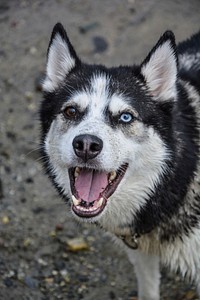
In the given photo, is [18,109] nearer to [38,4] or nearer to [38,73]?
[38,73]

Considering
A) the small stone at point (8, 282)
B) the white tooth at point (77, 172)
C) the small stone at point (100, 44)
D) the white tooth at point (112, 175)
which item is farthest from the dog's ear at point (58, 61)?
the small stone at point (100, 44)

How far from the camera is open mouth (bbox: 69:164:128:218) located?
3834mm

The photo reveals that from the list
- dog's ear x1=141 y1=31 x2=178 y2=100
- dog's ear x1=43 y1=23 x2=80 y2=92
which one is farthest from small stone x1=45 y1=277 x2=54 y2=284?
dog's ear x1=141 y1=31 x2=178 y2=100

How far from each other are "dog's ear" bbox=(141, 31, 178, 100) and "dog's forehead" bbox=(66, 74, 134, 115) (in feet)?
0.79

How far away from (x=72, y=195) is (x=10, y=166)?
8.54 ft

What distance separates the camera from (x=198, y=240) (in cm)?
425

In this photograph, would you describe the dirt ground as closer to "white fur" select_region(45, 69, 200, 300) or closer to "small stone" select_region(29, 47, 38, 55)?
"small stone" select_region(29, 47, 38, 55)

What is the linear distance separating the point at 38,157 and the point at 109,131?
2656 mm

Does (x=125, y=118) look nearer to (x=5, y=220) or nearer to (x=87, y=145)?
(x=87, y=145)

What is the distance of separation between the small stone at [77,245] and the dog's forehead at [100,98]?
1867mm

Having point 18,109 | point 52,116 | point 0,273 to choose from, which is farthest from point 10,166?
point 52,116

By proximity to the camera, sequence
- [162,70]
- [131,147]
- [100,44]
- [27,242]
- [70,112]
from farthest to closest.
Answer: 1. [100,44]
2. [27,242]
3. [162,70]
4. [70,112]
5. [131,147]

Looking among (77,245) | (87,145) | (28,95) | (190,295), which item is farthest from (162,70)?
(28,95)

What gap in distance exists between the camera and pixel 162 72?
415cm
